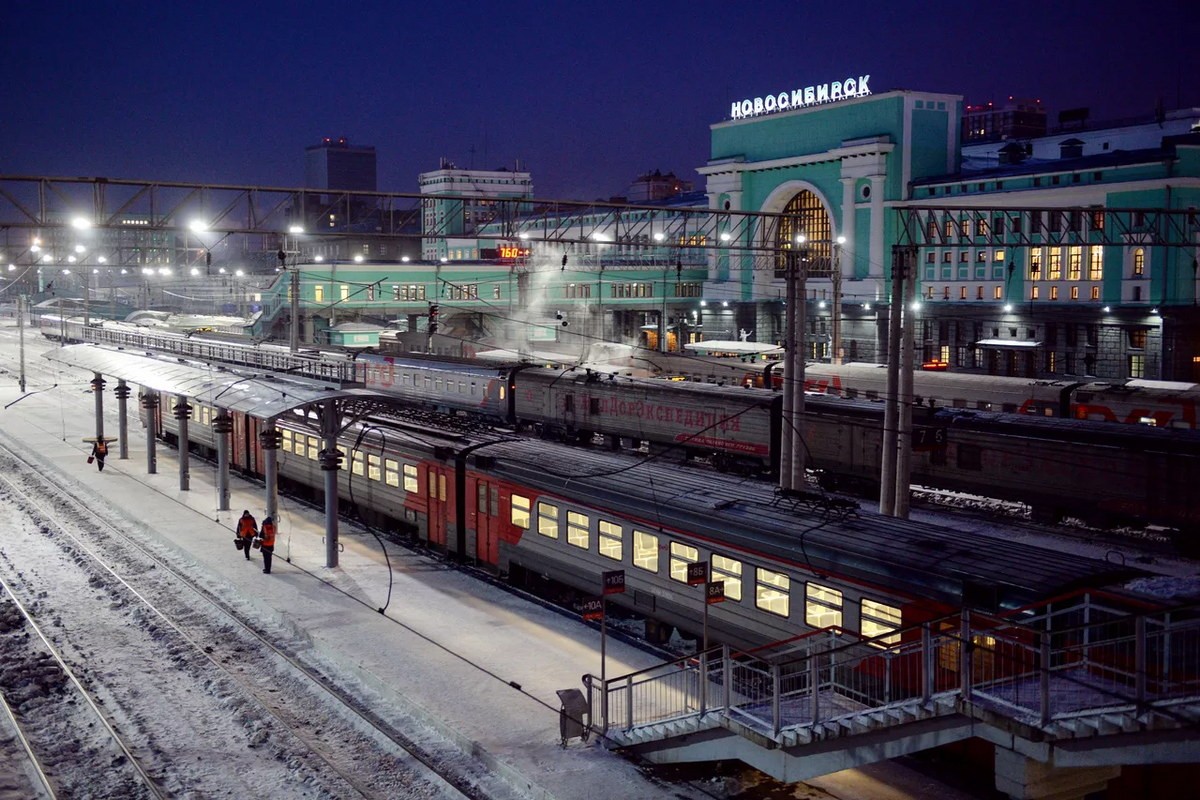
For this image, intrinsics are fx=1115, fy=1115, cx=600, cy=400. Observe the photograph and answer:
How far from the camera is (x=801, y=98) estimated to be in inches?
2608

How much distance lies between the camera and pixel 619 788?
12320 mm

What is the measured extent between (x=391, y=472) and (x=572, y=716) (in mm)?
12205

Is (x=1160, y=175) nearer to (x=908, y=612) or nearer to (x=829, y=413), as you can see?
(x=829, y=413)

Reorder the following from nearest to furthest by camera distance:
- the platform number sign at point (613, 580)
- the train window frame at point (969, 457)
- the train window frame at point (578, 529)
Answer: the platform number sign at point (613, 580), the train window frame at point (578, 529), the train window frame at point (969, 457)

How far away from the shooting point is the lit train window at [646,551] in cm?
1672

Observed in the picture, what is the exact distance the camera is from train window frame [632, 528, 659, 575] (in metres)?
16.7

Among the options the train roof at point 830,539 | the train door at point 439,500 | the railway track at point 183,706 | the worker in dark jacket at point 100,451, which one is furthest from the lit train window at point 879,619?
the worker in dark jacket at point 100,451

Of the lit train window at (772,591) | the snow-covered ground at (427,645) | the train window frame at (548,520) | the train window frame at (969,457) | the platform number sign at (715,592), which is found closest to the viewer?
the snow-covered ground at (427,645)

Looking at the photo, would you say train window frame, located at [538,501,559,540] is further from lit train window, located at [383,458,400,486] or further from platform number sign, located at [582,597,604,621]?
lit train window, located at [383,458,400,486]

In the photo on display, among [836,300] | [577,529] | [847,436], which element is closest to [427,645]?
[577,529]

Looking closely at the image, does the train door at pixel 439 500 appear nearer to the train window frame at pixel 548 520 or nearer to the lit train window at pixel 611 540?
the train window frame at pixel 548 520

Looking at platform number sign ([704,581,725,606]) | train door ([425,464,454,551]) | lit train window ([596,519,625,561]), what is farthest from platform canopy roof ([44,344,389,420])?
platform number sign ([704,581,725,606])

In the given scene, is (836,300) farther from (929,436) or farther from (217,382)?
(217,382)

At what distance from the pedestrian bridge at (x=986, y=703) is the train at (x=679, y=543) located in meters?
0.53
